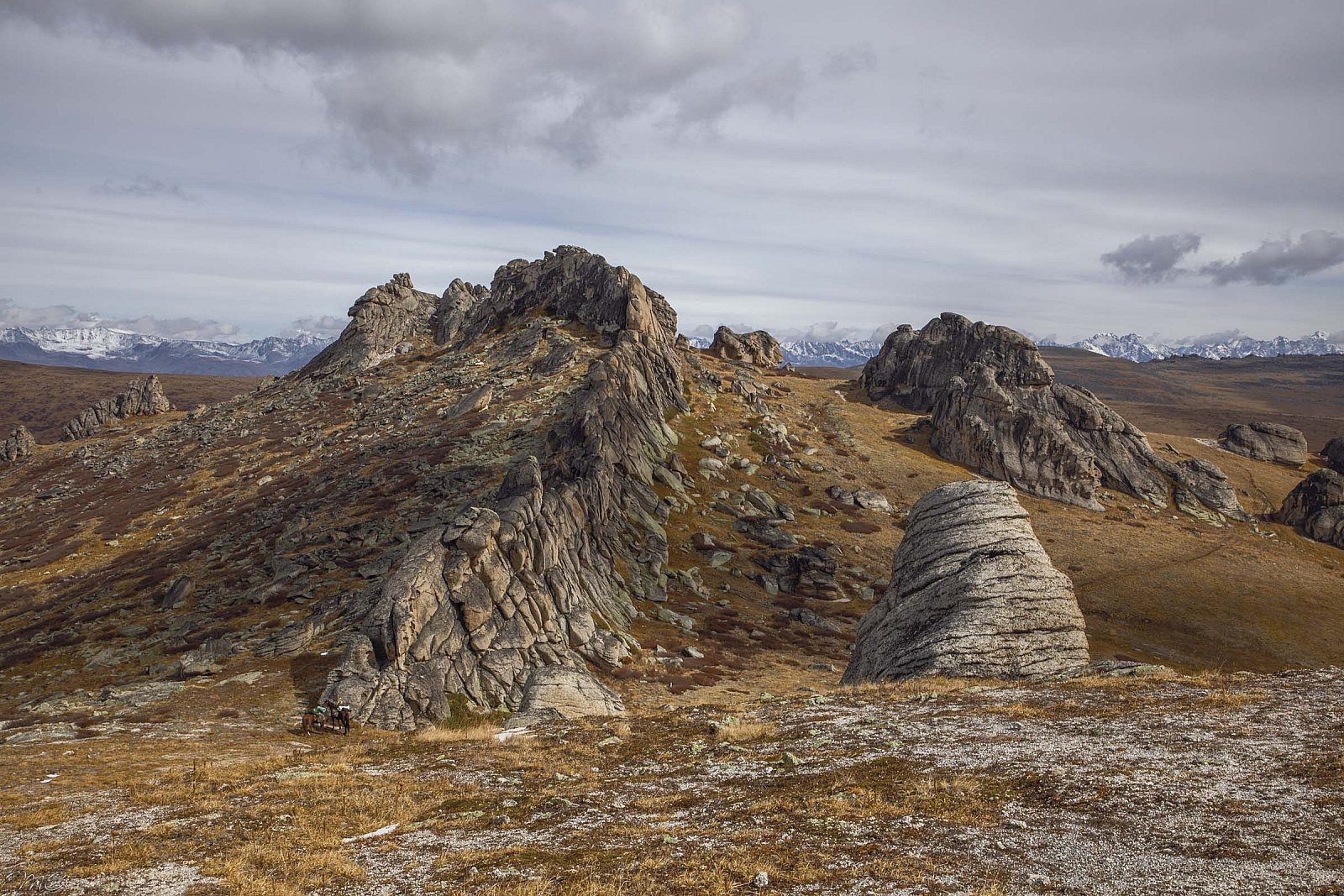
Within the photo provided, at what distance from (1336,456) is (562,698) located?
7044 inches

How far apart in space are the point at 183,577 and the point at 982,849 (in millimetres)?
74444

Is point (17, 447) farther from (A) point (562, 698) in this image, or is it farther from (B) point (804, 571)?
(A) point (562, 698)

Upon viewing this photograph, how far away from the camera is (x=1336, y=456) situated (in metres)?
140

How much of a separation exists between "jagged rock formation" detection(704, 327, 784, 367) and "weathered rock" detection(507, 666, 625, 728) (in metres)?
146

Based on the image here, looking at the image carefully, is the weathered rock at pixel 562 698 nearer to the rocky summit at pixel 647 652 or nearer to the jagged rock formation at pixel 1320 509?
the rocky summit at pixel 647 652

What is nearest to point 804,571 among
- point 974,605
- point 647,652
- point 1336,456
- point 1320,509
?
point 647,652

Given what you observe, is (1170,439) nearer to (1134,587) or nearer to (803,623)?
(1134,587)

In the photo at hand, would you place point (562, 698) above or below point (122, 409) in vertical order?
below

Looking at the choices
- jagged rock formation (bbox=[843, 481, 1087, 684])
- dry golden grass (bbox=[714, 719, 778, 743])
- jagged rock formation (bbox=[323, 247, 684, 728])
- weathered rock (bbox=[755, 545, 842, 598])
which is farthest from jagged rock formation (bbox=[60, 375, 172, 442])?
dry golden grass (bbox=[714, 719, 778, 743])

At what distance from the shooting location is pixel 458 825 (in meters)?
19.7

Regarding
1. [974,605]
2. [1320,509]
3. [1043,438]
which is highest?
[1043,438]

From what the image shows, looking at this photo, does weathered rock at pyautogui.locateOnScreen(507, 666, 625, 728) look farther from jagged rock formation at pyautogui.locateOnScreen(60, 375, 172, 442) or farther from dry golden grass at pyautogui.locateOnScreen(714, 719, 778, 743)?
jagged rock formation at pyautogui.locateOnScreen(60, 375, 172, 442)

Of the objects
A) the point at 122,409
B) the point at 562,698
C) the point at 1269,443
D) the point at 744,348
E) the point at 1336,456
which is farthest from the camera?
the point at 744,348

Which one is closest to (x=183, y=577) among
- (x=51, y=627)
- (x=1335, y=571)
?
(x=51, y=627)
